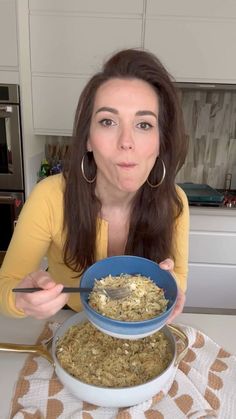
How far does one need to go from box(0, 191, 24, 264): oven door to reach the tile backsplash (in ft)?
4.00

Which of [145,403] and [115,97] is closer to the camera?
[145,403]

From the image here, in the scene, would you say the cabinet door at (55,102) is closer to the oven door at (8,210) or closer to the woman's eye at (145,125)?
the oven door at (8,210)

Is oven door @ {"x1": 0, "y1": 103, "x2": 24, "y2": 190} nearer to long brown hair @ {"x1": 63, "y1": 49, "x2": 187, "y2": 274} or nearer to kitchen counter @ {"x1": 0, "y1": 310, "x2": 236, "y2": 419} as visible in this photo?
long brown hair @ {"x1": 63, "y1": 49, "x2": 187, "y2": 274}

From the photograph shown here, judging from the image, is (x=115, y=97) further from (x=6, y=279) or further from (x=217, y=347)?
(x=217, y=347)

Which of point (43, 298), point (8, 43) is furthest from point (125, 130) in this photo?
point (8, 43)

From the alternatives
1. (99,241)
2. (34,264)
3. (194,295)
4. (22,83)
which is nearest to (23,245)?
(34,264)

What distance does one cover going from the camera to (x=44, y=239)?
104 cm

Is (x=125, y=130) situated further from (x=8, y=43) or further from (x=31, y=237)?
(x=8, y=43)

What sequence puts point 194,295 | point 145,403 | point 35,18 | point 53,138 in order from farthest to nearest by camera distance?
1. point 53,138
2. point 194,295
3. point 35,18
4. point 145,403

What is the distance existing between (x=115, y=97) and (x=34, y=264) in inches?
20.3

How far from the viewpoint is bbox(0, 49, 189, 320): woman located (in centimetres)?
90

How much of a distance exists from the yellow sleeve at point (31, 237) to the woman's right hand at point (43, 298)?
0.23m

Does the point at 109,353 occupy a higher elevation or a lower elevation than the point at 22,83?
lower

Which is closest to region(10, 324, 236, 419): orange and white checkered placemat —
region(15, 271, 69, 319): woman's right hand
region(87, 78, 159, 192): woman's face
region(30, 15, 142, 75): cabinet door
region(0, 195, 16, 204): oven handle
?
region(15, 271, 69, 319): woman's right hand
